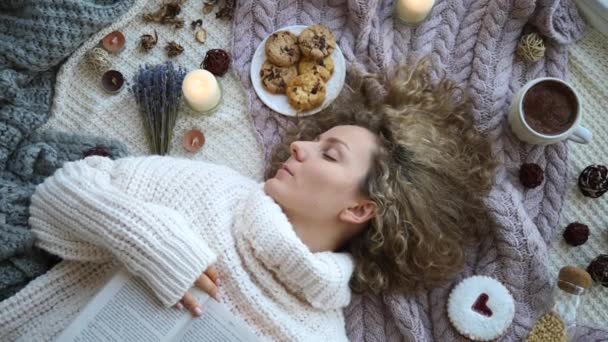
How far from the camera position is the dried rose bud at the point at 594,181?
154cm

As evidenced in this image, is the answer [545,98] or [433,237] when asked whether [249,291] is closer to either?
[433,237]

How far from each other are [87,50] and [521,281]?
1.30 m

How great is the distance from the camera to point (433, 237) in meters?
1.42

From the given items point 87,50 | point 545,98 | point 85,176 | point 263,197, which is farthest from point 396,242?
point 87,50

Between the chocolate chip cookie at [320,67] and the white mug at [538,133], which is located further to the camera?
the chocolate chip cookie at [320,67]

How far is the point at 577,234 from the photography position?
4.99ft

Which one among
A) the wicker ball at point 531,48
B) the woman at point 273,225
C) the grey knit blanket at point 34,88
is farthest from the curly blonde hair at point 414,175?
the grey knit blanket at point 34,88

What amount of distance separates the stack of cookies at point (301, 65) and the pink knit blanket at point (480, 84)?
0.06 m

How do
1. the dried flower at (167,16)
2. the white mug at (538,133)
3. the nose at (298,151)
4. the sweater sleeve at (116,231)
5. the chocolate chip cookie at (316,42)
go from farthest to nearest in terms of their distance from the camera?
the dried flower at (167,16) < the chocolate chip cookie at (316,42) < the white mug at (538,133) < the nose at (298,151) < the sweater sleeve at (116,231)

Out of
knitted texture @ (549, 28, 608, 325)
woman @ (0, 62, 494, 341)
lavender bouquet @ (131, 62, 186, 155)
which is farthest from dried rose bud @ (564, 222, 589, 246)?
lavender bouquet @ (131, 62, 186, 155)

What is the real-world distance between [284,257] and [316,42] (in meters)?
→ 0.59

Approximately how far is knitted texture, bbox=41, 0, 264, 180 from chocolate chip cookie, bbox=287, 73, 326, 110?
0.48ft

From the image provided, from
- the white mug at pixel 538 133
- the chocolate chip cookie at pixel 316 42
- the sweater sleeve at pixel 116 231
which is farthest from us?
the chocolate chip cookie at pixel 316 42

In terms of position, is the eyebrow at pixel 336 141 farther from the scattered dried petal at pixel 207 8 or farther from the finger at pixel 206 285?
the scattered dried petal at pixel 207 8
